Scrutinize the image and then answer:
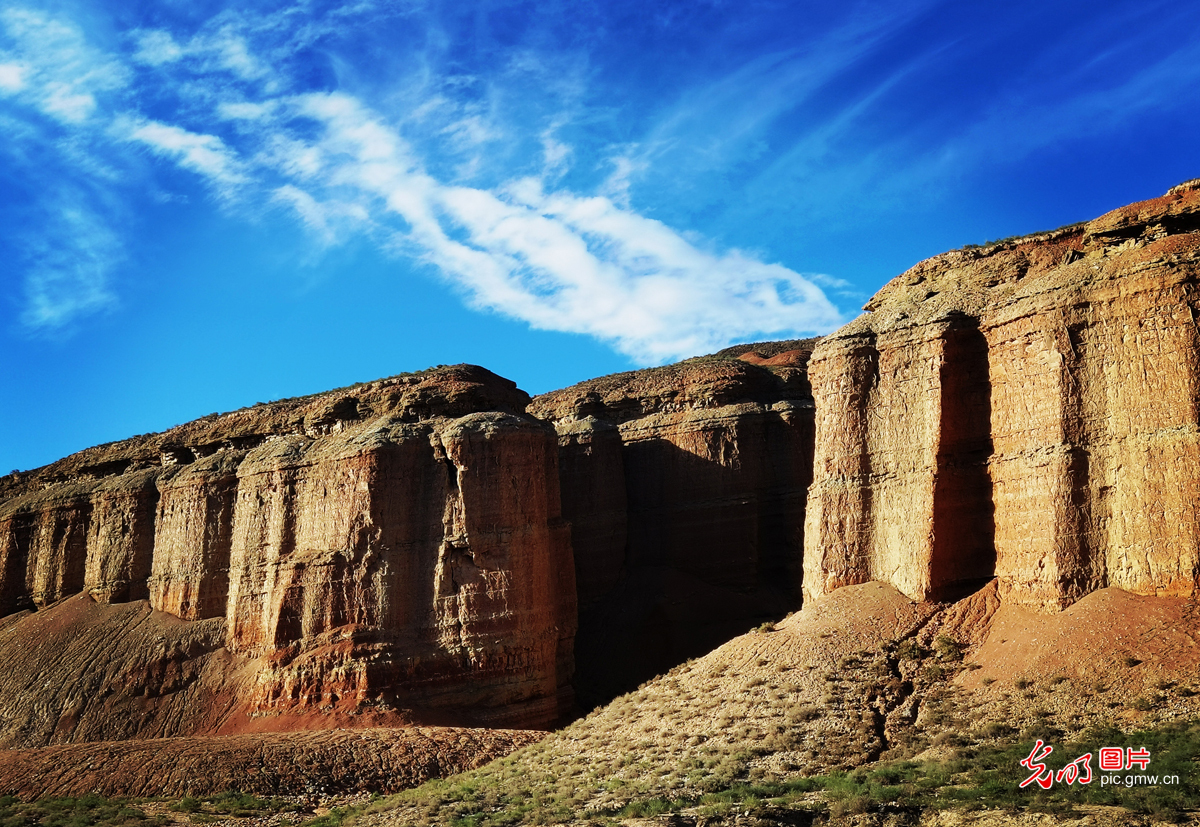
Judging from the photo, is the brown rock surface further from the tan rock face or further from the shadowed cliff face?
the tan rock face

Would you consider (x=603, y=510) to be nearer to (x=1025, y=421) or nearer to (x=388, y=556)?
(x=388, y=556)

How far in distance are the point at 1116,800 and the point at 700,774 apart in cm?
793

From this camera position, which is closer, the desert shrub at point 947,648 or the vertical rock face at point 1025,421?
the vertical rock face at point 1025,421

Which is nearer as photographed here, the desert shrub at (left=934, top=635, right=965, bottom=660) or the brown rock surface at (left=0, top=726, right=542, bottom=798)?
the desert shrub at (left=934, top=635, right=965, bottom=660)

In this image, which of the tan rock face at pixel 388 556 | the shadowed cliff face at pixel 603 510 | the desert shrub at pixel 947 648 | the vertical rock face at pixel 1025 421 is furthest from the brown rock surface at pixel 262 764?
the desert shrub at pixel 947 648

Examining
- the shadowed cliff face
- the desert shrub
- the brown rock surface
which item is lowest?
the brown rock surface

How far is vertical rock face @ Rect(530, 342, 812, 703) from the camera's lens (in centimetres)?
4238

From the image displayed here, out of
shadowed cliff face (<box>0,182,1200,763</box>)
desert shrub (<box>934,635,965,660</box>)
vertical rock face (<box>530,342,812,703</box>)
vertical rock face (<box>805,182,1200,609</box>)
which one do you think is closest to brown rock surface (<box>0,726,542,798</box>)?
shadowed cliff face (<box>0,182,1200,763</box>)

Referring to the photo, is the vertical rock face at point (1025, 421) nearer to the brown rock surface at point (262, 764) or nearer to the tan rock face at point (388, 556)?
the tan rock face at point (388, 556)

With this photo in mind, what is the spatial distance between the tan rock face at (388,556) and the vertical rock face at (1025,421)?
10395 millimetres

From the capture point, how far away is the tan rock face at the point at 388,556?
34.9 metres

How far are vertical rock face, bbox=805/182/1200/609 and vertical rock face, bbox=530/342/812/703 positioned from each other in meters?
13.9

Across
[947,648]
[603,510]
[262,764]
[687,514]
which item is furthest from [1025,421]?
[603,510]

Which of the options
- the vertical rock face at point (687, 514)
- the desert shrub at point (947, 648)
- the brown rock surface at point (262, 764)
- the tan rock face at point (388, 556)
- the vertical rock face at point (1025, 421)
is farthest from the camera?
the vertical rock face at point (687, 514)
